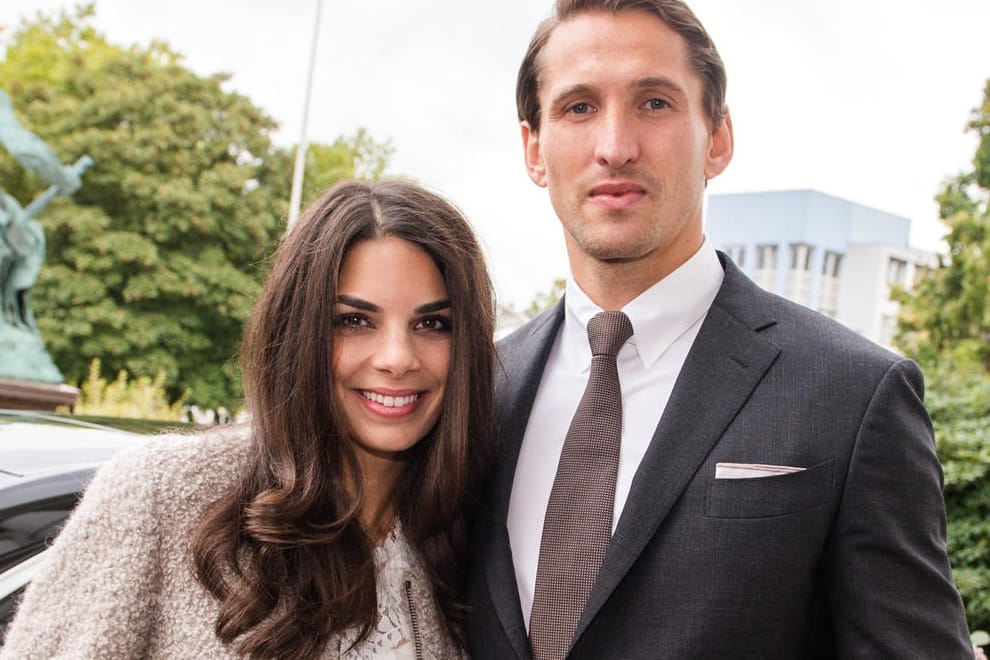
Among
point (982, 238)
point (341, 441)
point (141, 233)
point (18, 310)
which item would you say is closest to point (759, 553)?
point (341, 441)

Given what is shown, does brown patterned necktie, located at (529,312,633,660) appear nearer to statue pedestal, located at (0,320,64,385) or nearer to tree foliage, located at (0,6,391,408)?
statue pedestal, located at (0,320,64,385)

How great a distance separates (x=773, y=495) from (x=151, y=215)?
19844 mm

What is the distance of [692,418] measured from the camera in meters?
2.16

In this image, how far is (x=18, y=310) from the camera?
1220 cm

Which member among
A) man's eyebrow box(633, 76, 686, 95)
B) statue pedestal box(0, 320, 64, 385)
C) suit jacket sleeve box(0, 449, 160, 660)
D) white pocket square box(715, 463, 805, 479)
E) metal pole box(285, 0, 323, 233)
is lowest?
statue pedestal box(0, 320, 64, 385)

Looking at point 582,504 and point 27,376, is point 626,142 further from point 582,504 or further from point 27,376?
point 27,376

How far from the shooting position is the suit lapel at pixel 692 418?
6.78 feet

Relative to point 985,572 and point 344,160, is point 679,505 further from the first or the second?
point 344,160

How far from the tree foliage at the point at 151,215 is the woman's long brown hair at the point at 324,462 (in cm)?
1708

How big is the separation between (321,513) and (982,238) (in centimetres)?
1580

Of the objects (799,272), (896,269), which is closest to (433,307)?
(799,272)

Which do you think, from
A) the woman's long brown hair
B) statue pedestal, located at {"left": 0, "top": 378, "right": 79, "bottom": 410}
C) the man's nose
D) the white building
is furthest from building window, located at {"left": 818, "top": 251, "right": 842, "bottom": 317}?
the woman's long brown hair

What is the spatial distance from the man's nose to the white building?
47.6 m

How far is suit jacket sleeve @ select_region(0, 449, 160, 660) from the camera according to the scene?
195 centimetres
